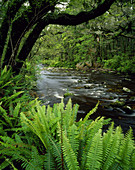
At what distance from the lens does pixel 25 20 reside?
193 inches

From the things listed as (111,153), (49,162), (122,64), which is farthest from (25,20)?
(122,64)

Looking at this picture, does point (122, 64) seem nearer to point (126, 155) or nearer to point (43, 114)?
point (43, 114)

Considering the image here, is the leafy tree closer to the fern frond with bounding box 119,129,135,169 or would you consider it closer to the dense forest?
the dense forest

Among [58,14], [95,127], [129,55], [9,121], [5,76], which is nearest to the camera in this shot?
[95,127]

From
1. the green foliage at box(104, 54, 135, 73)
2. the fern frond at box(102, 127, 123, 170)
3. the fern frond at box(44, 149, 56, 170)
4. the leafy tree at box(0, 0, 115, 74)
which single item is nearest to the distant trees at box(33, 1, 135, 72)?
the green foliage at box(104, 54, 135, 73)

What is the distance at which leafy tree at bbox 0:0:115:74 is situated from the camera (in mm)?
4484

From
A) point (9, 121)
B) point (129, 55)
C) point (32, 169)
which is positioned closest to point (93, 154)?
point (32, 169)

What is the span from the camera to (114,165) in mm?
1139

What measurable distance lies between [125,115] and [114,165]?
4.14 m

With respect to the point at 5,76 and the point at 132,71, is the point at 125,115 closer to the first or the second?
the point at 5,76

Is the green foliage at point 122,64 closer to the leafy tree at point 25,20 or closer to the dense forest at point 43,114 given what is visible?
the dense forest at point 43,114

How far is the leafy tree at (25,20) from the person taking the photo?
14.7 ft

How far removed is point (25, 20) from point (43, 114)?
4490mm

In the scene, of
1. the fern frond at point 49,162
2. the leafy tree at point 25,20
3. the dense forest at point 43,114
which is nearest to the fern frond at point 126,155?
the dense forest at point 43,114
